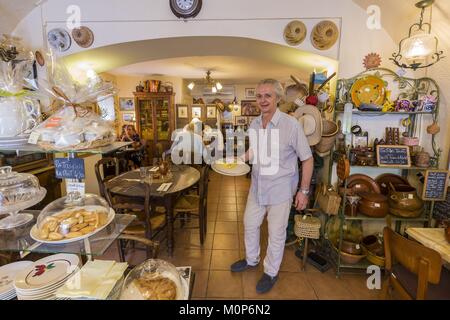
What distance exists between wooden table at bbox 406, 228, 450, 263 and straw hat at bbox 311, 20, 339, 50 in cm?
160

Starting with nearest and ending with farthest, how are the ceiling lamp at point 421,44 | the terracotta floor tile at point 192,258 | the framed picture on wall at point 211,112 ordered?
the ceiling lamp at point 421,44, the terracotta floor tile at point 192,258, the framed picture on wall at point 211,112

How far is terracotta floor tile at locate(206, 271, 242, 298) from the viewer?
1.83m

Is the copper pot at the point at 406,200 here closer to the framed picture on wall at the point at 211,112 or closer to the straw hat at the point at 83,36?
the straw hat at the point at 83,36

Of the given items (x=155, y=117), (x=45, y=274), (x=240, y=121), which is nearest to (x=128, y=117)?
(x=155, y=117)

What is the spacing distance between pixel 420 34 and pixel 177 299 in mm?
2226

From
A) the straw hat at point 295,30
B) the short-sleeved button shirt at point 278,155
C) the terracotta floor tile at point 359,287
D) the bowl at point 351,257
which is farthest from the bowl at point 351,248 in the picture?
the straw hat at point 295,30

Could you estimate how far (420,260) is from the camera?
3.67 ft

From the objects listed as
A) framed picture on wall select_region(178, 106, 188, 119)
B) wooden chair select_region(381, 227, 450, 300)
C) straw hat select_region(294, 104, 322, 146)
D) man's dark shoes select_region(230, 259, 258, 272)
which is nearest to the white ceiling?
framed picture on wall select_region(178, 106, 188, 119)

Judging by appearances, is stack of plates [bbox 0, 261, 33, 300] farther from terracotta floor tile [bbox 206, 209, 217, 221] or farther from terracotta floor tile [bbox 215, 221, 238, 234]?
terracotta floor tile [bbox 206, 209, 217, 221]

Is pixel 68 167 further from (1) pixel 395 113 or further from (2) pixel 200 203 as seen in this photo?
(1) pixel 395 113

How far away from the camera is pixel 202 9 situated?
2.03 m

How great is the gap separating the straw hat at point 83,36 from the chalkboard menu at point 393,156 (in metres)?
2.76

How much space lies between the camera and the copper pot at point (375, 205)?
1909 mm
